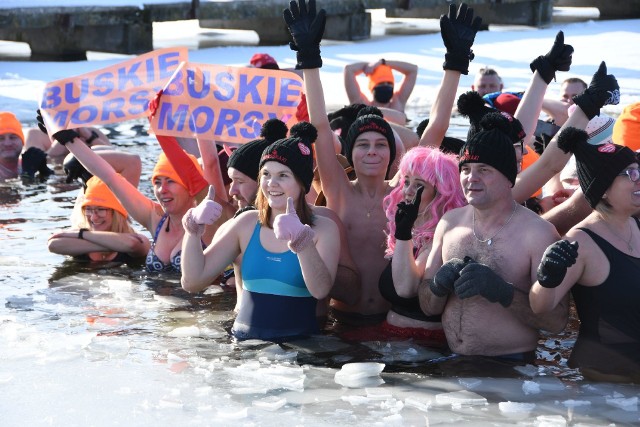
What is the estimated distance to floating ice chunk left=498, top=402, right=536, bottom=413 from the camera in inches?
201

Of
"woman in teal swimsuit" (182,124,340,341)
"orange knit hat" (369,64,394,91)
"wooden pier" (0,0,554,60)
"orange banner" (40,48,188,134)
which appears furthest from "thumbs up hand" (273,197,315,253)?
"wooden pier" (0,0,554,60)

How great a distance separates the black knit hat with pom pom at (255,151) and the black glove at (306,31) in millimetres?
403

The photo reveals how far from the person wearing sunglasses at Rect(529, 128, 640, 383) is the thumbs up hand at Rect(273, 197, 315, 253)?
1.17 meters

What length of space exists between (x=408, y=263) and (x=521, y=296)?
23.5 inches

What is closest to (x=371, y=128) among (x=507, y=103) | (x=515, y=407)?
(x=515, y=407)

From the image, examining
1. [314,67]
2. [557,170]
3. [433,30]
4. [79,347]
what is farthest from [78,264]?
[433,30]

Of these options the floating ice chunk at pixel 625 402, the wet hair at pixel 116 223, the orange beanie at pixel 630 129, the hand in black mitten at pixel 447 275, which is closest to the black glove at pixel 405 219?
the hand in black mitten at pixel 447 275

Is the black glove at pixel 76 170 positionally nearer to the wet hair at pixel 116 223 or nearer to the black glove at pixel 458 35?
the wet hair at pixel 116 223

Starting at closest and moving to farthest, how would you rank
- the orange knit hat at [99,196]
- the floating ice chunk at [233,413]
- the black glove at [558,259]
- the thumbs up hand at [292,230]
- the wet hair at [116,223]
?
1. the black glove at [558,259]
2. the floating ice chunk at [233,413]
3. the thumbs up hand at [292,230]
4. the orange knit hat at [99,196]
5. the wet hair at [116,223]

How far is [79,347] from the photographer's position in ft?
20.4

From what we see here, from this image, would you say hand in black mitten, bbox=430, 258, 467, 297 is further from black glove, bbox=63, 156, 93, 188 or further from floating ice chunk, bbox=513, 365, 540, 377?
black glove, bbox=63, 156, 93, 188

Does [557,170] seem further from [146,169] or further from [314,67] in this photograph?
[146,169]

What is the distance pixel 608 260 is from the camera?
524cm

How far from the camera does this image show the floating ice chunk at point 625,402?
5105mm
